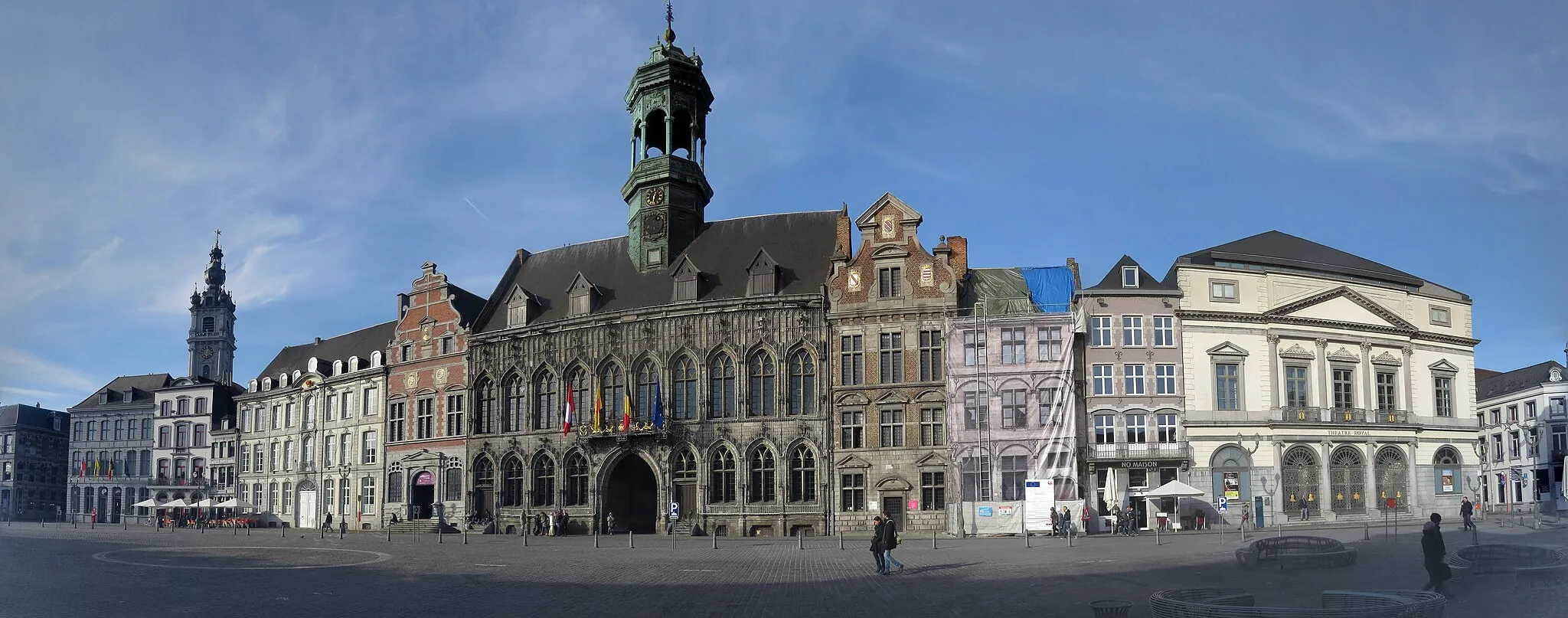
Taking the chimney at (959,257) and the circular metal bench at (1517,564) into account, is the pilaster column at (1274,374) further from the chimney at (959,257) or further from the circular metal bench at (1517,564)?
the circular metal bench at (1517,564)

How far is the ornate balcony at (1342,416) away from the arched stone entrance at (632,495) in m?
28.7

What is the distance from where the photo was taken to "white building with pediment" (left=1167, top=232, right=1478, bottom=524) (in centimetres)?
4894

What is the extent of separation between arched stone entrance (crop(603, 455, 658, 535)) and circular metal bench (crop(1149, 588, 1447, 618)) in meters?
41.5

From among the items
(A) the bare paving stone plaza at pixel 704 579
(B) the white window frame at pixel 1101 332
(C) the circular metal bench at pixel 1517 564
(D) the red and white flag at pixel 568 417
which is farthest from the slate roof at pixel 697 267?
(C) the circular metal bench at pixel 1517 564

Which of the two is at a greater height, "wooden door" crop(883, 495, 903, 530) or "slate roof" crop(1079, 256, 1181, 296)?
"slate roof" crop(1079, 256, 1181, 296)

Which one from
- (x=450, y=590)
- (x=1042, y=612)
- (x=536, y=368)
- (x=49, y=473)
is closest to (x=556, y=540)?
(x=536, y=368)

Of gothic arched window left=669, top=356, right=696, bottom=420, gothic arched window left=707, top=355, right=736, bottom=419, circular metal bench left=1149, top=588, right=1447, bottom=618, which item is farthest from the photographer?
gothic arched window left=669, top=356, right=696, bottom=420

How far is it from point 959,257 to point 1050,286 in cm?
417

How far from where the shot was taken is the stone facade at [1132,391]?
1891 inches

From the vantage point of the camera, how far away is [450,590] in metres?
24.2

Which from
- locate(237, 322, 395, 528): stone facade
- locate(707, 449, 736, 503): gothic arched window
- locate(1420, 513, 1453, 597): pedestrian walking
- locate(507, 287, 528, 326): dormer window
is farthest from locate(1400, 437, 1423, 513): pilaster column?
locate(237, 322, 395, 528): stone facade

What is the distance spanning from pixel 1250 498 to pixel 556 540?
28.5m

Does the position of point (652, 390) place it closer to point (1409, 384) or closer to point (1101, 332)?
point (1101, 332)

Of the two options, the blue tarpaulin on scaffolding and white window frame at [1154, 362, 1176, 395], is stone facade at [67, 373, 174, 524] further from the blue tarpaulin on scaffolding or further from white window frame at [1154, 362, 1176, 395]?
white window frame at [1154, 362, 1176, 395]
